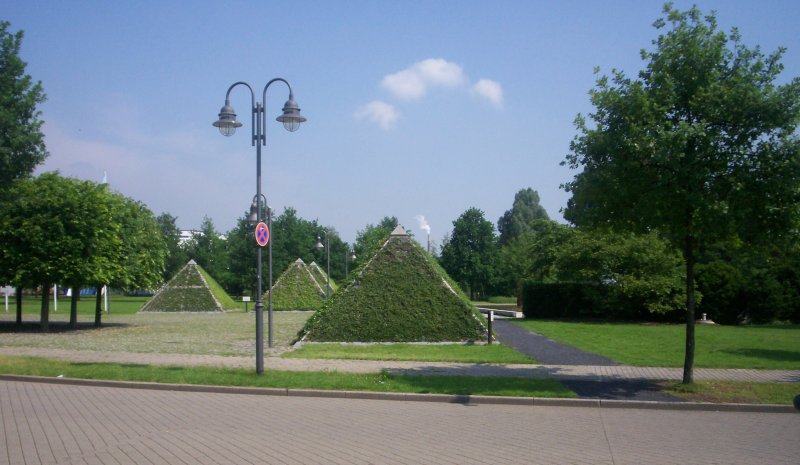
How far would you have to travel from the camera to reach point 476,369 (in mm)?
14922

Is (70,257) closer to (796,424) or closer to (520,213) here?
(796,424)

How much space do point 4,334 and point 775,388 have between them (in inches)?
1022

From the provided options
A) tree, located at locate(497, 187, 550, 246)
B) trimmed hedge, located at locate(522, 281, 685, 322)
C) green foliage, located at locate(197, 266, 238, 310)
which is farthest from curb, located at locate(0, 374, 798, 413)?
tree, located at locate(497, 187, 550, 246)

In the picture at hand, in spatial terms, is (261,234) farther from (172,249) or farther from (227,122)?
(172,249)

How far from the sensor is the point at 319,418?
389 inches

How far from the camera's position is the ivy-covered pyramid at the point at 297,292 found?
1861 inches

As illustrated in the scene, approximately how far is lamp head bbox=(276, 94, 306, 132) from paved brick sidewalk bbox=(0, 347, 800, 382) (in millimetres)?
5582

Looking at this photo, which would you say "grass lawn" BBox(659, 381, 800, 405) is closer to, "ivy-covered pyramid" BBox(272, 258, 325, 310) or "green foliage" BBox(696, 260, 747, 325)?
"green foliage" BBox(696, 260, 747, 325)

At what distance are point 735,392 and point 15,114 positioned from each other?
31823 millimetres

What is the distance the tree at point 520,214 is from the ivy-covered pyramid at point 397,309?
75.5 m

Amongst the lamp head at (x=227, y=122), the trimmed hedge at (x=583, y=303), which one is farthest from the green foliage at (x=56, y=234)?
the trimmed hedge at (x=583, y=303)

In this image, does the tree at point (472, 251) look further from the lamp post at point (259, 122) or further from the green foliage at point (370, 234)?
the lamp post at point (259, 122)

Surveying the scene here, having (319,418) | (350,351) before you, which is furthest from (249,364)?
(319,418)

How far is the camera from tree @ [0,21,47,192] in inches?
1166
